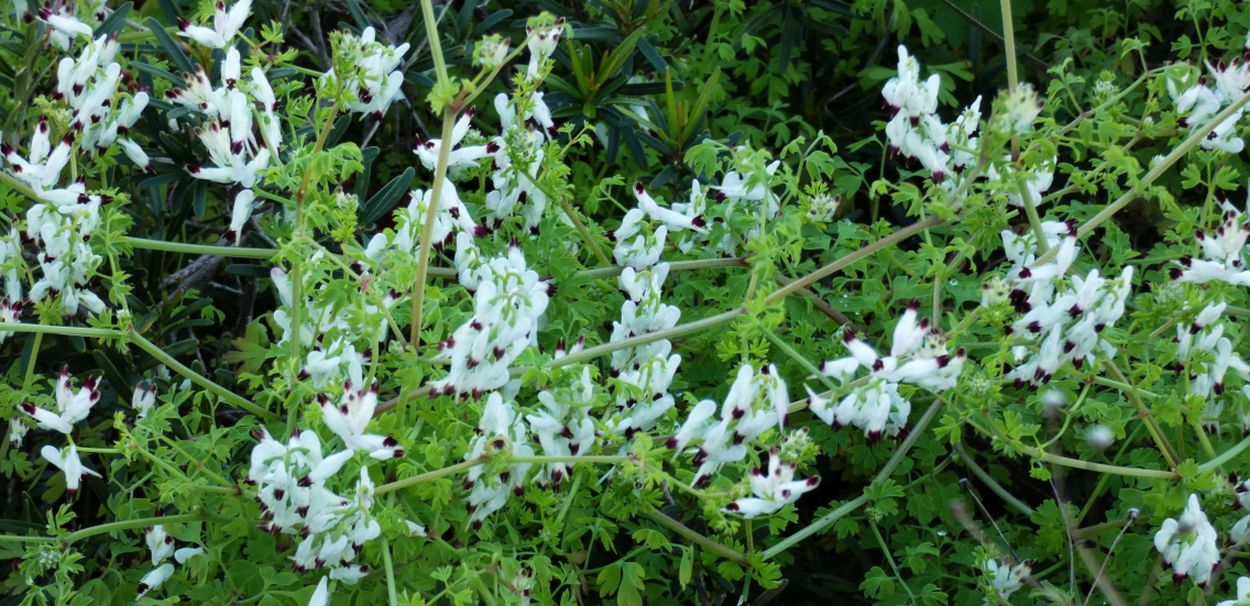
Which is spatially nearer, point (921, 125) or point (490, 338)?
point (490, 338)

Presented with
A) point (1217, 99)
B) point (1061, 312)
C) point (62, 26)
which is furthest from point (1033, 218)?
point (62, 26)

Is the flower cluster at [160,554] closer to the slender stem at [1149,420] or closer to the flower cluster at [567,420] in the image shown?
the flower cluster at [567,420]

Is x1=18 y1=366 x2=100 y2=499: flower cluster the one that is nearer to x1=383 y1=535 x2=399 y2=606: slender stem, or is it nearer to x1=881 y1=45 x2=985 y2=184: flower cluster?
x1=383 y1=535 x2=399 y2=606: slender stem

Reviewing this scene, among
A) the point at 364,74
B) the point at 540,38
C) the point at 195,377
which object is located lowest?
the point at 195,377

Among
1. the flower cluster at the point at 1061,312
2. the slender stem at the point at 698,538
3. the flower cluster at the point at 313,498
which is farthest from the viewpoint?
the slender stem at the point at 698,538

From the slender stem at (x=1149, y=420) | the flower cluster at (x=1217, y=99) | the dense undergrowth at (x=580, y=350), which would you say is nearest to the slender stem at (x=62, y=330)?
the dense undergrowth at (x=580, y=350)

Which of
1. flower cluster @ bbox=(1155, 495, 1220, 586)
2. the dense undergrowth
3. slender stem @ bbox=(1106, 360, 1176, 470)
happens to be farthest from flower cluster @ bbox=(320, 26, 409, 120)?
flower cluster @ bbox=(1155, 495, 1220, 586)

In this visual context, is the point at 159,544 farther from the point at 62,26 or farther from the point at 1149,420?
the point at 1149,420
